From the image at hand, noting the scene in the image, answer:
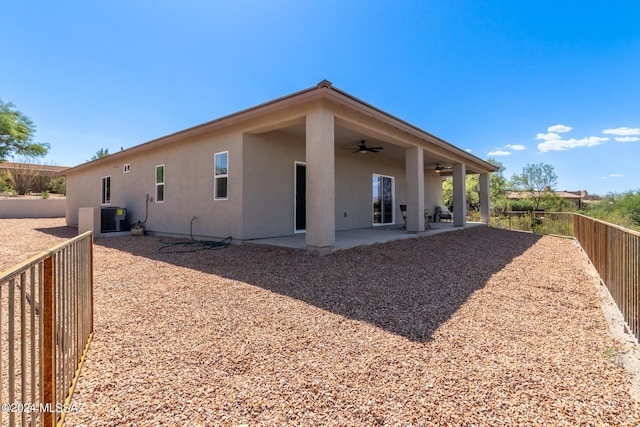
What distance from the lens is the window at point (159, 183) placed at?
9.90 metres

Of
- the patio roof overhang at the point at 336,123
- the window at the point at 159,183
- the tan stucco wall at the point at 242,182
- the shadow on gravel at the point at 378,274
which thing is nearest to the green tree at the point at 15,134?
the tan stucco wall at the point at 242,182

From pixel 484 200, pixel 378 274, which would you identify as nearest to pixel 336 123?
pixel 378 274

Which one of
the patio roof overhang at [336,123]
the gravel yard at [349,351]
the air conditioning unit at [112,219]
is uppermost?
the patio roof overhang at [336,123]

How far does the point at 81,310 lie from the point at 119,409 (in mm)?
979

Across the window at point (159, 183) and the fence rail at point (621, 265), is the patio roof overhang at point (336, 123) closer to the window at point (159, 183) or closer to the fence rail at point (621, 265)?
the window at point (159, 183)

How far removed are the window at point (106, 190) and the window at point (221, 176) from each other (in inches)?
303

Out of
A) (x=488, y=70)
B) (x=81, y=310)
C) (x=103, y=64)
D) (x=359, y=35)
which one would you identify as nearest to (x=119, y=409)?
(x=81, y=310)

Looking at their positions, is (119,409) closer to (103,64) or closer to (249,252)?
(249,252)

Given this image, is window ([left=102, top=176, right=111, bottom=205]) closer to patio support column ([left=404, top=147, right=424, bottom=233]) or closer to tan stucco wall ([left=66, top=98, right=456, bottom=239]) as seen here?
tan stucco wall ([left=66, top=98, right=456, bottom=239])

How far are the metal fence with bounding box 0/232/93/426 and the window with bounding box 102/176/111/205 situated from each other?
464 inches

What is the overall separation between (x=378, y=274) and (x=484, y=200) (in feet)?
39.8

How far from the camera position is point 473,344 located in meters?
2.55

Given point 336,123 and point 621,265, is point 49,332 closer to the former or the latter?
point 621,265

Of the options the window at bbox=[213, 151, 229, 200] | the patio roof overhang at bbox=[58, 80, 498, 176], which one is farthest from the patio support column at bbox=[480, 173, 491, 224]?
the window at bbox=[213, 151, 229, 200]
